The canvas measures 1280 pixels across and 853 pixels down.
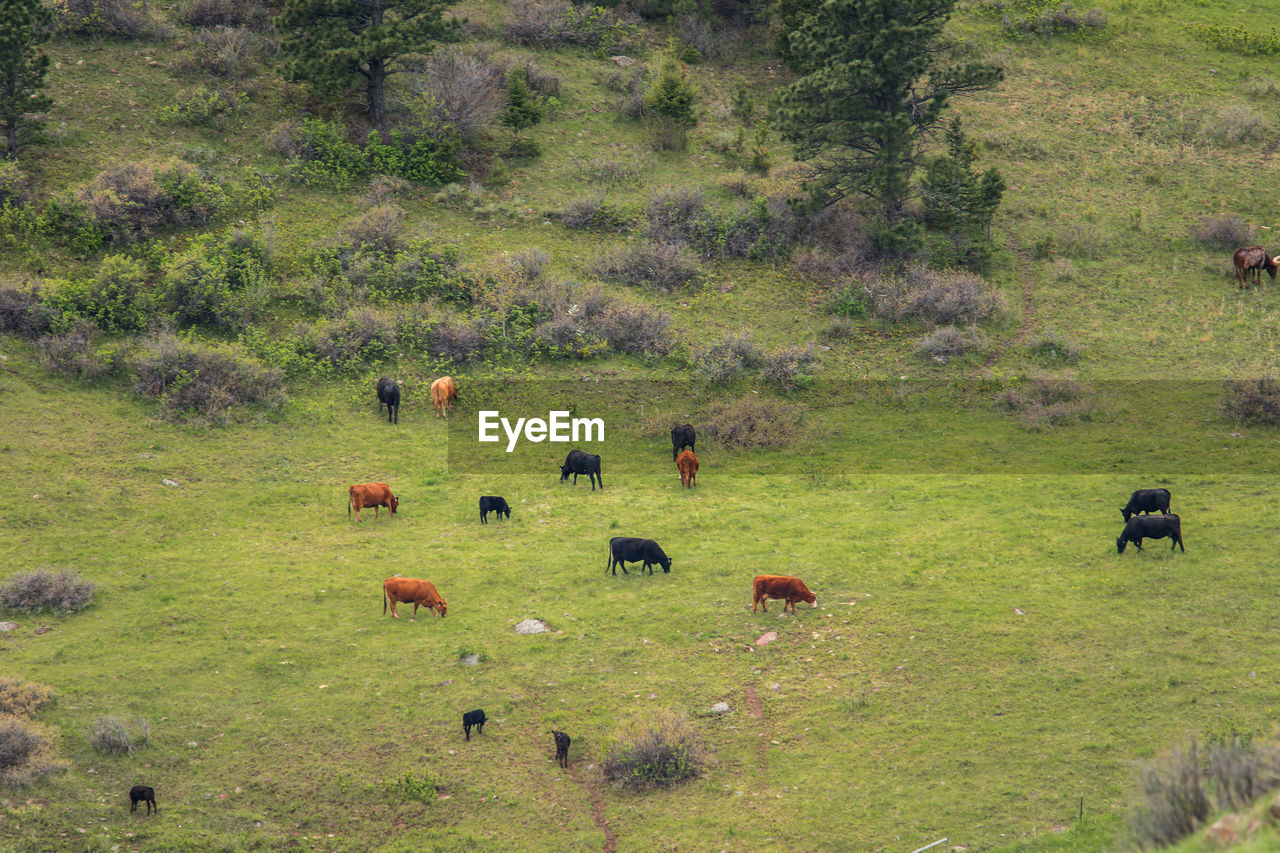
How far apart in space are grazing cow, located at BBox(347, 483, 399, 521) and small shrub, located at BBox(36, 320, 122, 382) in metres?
9.68

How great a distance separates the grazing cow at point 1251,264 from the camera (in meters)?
37.8

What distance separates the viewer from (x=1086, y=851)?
48.7 feet

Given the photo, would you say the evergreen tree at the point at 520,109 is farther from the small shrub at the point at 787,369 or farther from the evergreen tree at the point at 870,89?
the small shrub at the point at 787,369

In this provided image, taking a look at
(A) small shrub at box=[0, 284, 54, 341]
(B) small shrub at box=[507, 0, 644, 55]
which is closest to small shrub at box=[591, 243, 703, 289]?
(B) small shrub at box=[507, 0, 644, 55]

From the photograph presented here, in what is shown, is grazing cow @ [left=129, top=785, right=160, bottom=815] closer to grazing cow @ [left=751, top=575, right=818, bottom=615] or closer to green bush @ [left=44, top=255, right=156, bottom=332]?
grazing cow @ [left=751, top=575, right=818, bottom=615]

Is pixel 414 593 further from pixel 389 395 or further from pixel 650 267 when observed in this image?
pixel 650 267

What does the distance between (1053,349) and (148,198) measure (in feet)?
96.1

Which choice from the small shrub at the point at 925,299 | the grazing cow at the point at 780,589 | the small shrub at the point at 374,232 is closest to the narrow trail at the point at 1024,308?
the small shrub at the point at 925,299

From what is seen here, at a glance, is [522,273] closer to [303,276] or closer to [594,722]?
[303,276]

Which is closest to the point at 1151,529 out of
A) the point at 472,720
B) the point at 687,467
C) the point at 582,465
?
the point at 687,467

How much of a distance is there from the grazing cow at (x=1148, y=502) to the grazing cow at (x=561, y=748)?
47.4 feet

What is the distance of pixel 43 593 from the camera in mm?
21062

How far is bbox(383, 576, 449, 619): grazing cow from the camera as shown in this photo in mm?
21234

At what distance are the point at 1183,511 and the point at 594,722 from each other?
15332 mm
